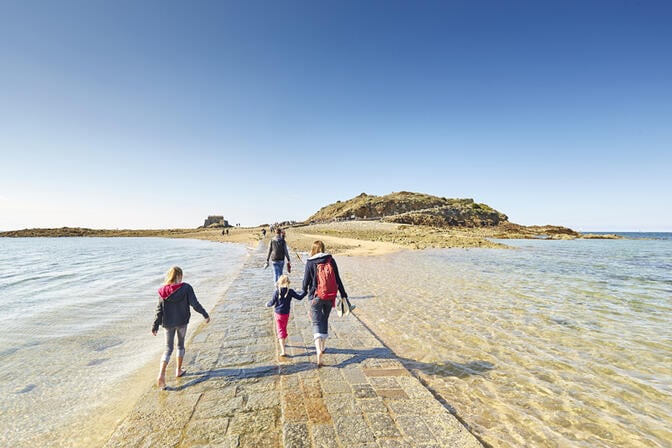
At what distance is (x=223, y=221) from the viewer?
9675 cm

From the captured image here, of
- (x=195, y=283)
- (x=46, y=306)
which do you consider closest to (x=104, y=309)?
(x=46, y=306)

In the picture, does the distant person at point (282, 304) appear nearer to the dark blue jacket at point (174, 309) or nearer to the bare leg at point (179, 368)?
the dark blue jacket at point (174, 309)

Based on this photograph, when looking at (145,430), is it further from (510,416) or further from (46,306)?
(46,306)

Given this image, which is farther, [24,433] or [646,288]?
[646,288]

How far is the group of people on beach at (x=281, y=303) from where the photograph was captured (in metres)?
4.24

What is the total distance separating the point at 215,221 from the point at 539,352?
10138 cm

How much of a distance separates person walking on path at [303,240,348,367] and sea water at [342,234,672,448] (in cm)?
180

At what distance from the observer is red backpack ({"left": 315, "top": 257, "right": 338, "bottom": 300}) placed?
15.6 feet

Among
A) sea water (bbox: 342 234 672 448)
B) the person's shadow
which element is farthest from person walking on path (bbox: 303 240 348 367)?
sea water (bbox: 342 234 672 448)

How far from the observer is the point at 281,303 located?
16.3ft

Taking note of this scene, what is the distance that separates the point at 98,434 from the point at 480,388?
518cm

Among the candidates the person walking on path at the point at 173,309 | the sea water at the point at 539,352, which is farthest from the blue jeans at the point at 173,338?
the sea water at the point at 539,352

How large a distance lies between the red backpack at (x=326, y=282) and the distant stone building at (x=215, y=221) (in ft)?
308

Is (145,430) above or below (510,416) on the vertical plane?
above
